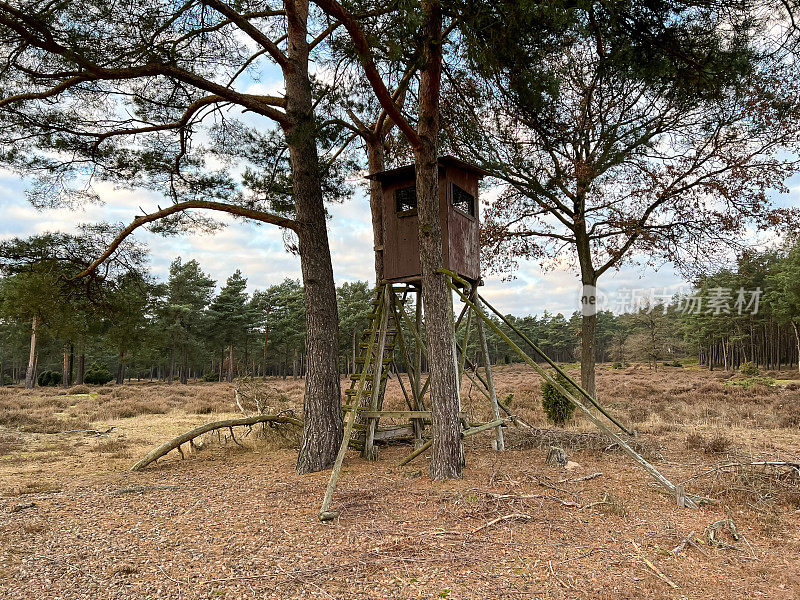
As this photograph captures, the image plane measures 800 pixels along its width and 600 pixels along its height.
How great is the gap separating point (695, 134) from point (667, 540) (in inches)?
494

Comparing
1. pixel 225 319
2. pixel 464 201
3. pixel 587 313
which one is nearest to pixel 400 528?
pixel 464 201

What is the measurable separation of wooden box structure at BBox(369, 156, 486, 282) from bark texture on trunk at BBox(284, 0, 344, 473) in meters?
1.36

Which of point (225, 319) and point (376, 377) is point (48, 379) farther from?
Result: point (376, 377)

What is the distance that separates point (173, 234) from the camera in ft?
31.2

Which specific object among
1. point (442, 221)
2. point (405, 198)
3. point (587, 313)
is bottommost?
point (587, 313)

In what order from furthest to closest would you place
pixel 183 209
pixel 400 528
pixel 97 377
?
pixel 97 377, pixel 183 209, pixel 400 528

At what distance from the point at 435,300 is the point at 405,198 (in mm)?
Answer: 2624

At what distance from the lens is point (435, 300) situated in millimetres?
7457

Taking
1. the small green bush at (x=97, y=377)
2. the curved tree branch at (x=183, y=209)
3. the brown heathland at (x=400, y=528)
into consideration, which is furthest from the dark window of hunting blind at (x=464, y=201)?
the small green bush at (x=97, y=377)

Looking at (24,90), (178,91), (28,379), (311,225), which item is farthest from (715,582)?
(28,379)

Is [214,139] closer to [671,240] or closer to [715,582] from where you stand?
[715,582]

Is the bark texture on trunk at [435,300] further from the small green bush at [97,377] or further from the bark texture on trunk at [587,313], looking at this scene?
the small green bush at [97,377]

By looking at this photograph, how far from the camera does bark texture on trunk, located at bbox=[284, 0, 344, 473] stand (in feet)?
25.8

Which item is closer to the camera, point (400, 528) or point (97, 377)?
point (400, 528)
